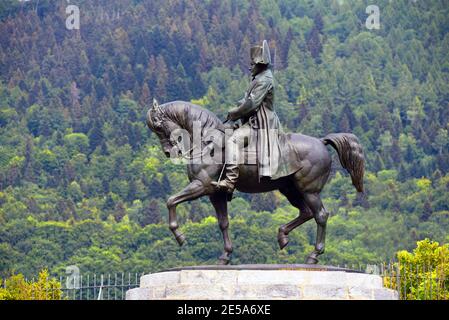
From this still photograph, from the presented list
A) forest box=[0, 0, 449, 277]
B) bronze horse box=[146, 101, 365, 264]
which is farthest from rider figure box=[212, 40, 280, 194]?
forest box=[0, 0, 449, 277]

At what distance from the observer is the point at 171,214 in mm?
30219

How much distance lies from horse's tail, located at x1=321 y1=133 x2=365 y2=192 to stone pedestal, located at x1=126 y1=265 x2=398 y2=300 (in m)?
2.80

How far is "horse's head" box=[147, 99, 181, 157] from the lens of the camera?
31141 mm

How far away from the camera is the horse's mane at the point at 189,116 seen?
30.9 metres

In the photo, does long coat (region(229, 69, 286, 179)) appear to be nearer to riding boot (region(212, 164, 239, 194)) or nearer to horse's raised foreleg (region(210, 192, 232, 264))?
riding boot (region(212, 164, 239, 194))

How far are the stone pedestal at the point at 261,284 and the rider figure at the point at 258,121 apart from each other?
2.32 metres

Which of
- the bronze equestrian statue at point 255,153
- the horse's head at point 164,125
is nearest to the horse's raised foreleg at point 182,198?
the bronze equestrian statue at point 255,153

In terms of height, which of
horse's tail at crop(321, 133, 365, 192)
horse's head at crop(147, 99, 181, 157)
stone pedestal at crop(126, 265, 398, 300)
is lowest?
stone pedestal at crop(126, 265, 398, 300)

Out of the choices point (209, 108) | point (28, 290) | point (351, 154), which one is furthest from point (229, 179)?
point (209, 108)

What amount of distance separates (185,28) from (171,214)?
163642 mm

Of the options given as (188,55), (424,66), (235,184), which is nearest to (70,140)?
(188,55)

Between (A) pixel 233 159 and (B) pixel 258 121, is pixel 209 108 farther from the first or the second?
(A) pixel 233 159

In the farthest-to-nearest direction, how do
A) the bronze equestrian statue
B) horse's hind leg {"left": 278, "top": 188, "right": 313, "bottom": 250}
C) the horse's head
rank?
horse's hind leg {"left": 278, "top": 188, "right": 313, "bottom": 250}
the horse's head
the bronze equestrian statue

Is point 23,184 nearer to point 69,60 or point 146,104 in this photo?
point 146,104
